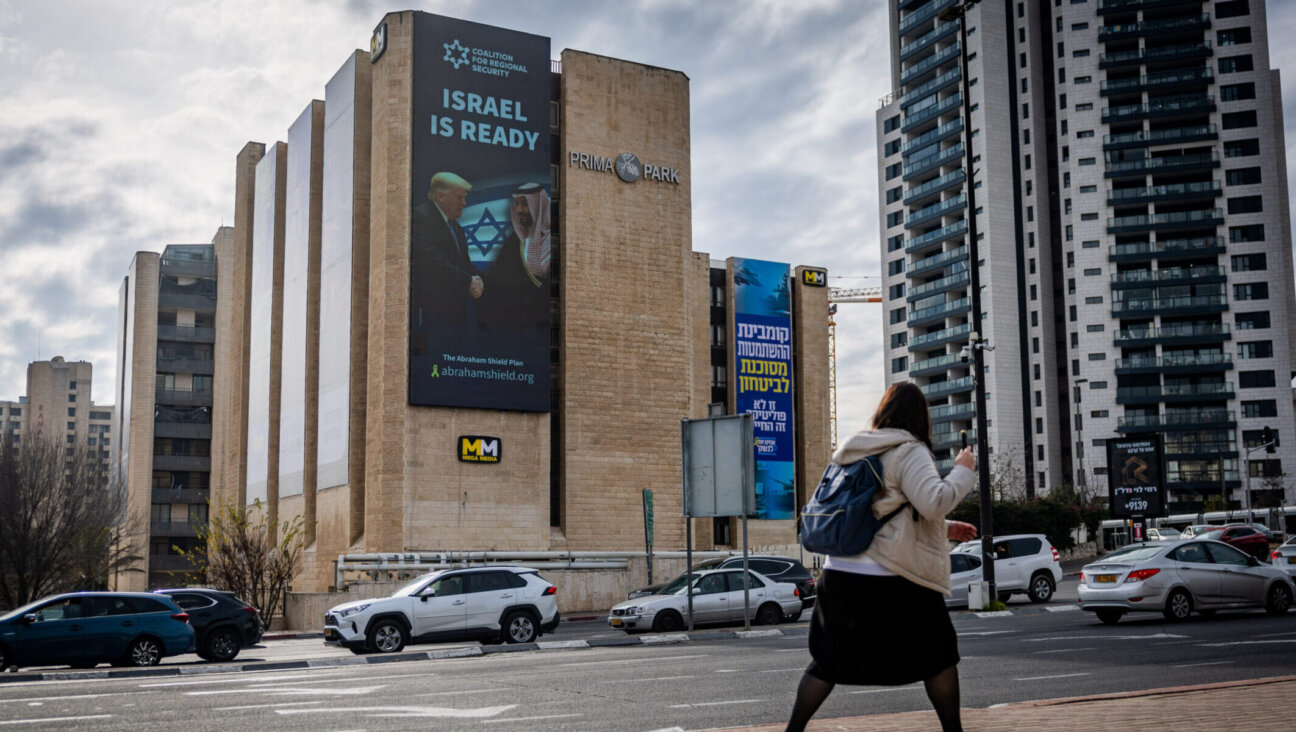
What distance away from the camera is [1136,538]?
149ft

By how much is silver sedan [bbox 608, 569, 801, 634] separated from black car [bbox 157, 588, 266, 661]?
285 inches

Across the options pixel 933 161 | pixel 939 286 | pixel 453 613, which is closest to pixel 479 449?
pixel 453 613

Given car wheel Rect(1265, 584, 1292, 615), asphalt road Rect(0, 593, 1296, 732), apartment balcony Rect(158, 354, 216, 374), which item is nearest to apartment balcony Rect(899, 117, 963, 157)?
apartment balcony Rect(158, 354, 216, 374)

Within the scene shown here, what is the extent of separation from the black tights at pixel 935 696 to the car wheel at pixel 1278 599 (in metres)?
18.2

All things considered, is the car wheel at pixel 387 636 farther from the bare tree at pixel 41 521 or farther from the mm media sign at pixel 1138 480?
the bare tree at pixel 41 521

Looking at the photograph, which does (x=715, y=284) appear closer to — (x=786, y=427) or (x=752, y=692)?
(x=786, y=427)

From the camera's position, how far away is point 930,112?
339 ft

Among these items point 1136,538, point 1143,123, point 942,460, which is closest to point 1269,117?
point 1143,123

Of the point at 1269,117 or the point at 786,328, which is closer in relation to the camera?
the point at 786,328

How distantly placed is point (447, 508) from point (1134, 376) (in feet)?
226

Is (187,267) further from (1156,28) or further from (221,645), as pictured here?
(1156,28)

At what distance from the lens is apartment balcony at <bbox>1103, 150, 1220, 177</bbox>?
319ft

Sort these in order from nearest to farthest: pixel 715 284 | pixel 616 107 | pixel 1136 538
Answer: pixel 1136 538 < pixel 616 107 < pixel 715 284

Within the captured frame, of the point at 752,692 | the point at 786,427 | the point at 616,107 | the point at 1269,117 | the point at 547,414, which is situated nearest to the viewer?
the point at 752,692
